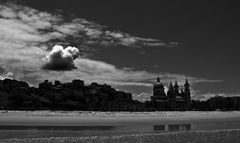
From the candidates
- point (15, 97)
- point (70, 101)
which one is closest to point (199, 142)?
point (15, 97)

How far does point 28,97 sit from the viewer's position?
17200 cm

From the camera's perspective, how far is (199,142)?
99.9 ft

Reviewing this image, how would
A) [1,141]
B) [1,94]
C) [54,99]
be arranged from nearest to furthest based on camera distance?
1. [1,141]
2. [1,94]
3. [54,99]

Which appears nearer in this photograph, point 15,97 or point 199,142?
point 199,142

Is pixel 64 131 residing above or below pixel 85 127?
below

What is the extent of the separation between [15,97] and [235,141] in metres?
149

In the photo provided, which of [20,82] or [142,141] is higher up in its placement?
[20,82]

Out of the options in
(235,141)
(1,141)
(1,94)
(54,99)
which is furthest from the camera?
(54,99)

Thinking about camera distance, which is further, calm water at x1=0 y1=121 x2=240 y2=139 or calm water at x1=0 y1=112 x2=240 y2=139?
calm water at x1=0 y1=112 x2=240 y2=139

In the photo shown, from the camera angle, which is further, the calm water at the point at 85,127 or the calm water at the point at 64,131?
the calm water at the point at 85,127

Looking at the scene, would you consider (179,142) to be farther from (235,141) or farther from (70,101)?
(70,101)

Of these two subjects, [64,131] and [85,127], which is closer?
[64,131]

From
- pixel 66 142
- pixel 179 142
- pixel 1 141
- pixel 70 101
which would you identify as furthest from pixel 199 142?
pixel 70 101

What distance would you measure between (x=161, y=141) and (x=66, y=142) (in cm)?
883
